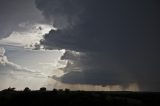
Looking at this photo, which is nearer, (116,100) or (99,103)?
(99,103)

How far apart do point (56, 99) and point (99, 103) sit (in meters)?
27.9

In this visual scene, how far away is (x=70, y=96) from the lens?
639 feet

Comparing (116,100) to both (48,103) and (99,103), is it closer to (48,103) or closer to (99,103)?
(99,103)

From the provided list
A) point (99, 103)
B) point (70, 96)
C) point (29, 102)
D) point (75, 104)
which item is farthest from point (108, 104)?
point (29, 102)

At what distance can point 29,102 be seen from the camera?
188 m

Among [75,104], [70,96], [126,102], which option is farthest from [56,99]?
[126,102]

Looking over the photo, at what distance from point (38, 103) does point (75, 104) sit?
2202cm

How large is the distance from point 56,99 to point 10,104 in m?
23.2

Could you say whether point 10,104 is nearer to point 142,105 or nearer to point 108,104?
point 108,104

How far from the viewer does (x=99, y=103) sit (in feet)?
564

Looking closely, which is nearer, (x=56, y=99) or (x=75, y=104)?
(x=75, y=104)

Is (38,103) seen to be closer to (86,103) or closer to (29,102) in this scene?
(29,102)

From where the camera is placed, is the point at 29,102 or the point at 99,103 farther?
the point at 29,102

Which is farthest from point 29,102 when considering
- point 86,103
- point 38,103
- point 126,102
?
point 126,102
